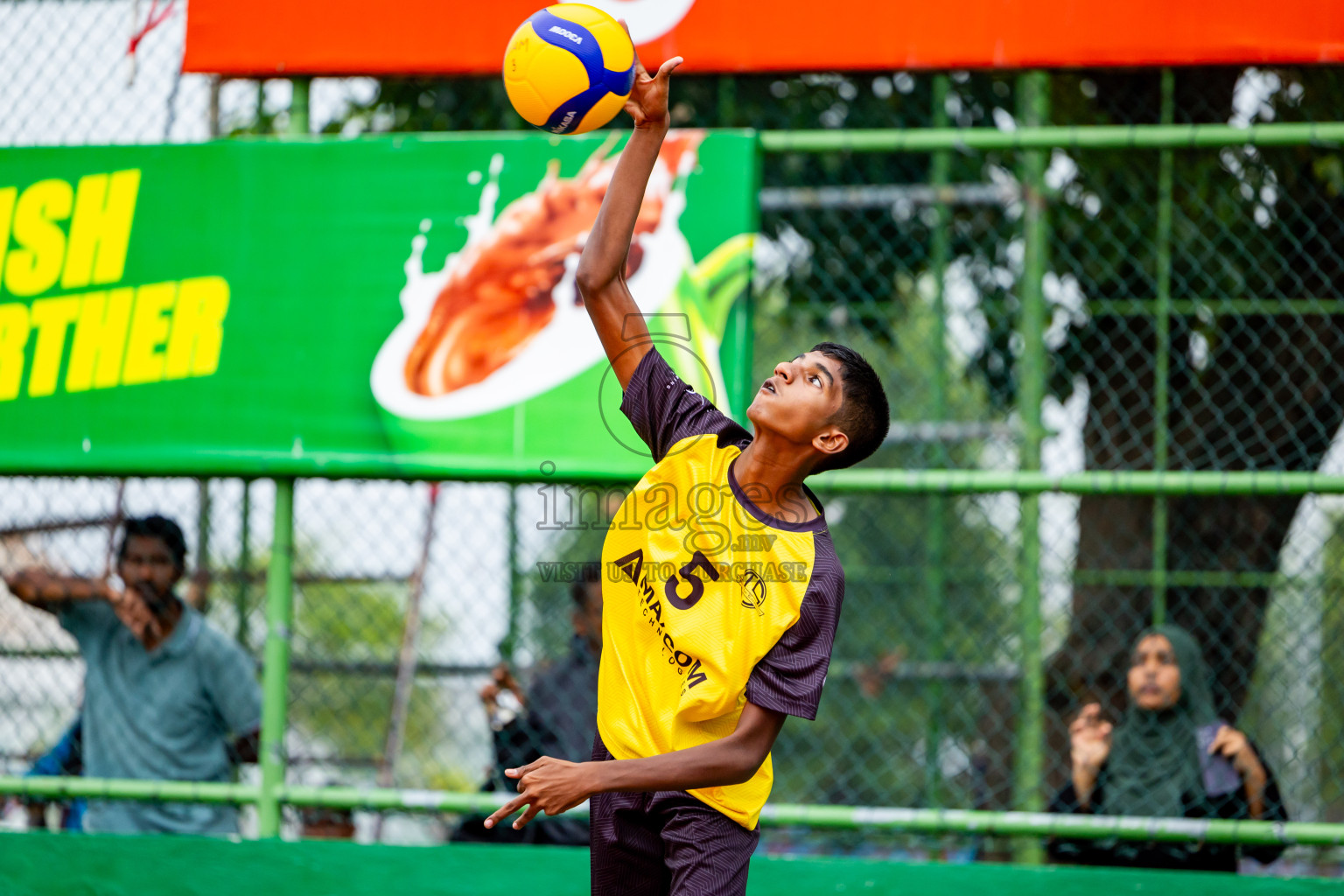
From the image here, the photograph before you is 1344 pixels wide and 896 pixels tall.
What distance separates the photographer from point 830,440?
2.69 meters

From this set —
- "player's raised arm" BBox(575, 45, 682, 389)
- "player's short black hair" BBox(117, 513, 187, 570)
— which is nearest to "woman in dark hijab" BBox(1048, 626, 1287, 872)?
"player's raised arm" BBox(575, 45, 682, 389)

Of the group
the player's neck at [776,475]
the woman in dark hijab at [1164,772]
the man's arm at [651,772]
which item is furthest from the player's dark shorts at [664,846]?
the woman in dark hijab at [1164,772]

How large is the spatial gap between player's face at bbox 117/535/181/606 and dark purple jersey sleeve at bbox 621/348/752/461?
2241 mm

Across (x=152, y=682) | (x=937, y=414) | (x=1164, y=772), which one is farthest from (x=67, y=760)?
(x=937, y=414)

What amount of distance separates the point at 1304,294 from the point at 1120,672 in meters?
2.18

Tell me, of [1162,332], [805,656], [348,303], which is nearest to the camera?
[805,656]

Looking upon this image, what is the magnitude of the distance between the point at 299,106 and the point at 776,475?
2.41 metres

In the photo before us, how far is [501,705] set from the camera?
14.6 ft

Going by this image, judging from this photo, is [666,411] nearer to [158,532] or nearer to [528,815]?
[528,815]

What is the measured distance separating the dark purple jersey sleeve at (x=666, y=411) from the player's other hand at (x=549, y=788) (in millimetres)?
800

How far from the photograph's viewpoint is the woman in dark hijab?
4.01 meters

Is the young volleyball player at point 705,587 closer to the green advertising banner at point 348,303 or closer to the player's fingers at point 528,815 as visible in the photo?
the player's fingers at point 528,815

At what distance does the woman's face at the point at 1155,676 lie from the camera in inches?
172

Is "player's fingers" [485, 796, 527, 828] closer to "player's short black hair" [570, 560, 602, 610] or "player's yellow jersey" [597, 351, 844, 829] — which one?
"player's yellow jersey" [597, 351, 844, 829]
